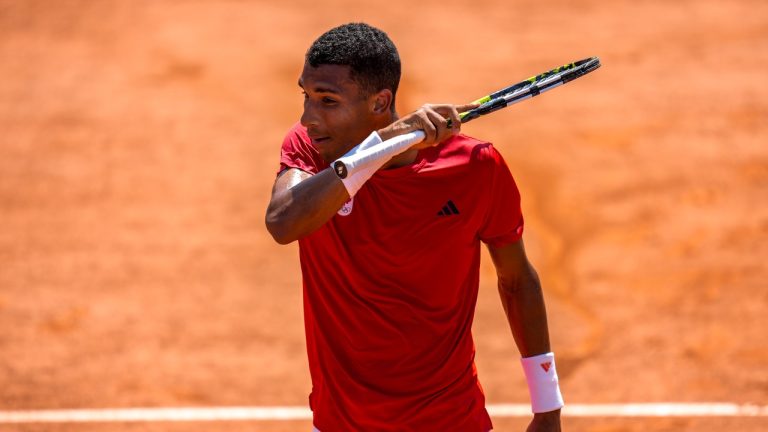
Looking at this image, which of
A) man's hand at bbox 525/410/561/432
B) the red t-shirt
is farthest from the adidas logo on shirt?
man's hand at bbox 525/410/561/432

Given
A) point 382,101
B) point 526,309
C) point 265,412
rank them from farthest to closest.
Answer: point 265,412
point 526,309
point 382,101

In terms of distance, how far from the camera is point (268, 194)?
40.0 ft

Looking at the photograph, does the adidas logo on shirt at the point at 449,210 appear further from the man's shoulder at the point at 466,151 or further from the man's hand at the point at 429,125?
the man's hand at the point at 429,125

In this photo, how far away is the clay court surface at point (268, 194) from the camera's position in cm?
973

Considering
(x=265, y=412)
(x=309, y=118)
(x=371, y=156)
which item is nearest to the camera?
(x=371, y=156)

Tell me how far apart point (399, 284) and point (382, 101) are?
742mm

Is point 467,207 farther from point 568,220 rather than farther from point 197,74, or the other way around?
point 197,74

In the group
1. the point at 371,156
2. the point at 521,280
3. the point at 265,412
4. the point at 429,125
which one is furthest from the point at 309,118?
the point at 265,412

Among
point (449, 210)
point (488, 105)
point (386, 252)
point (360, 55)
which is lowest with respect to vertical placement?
point (386, 252)

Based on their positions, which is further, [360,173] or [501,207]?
[501,207]

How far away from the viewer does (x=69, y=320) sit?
10484mm

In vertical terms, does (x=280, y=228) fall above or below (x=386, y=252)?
above

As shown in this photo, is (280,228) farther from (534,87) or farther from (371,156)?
(534,87)

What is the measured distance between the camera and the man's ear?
4.77m
